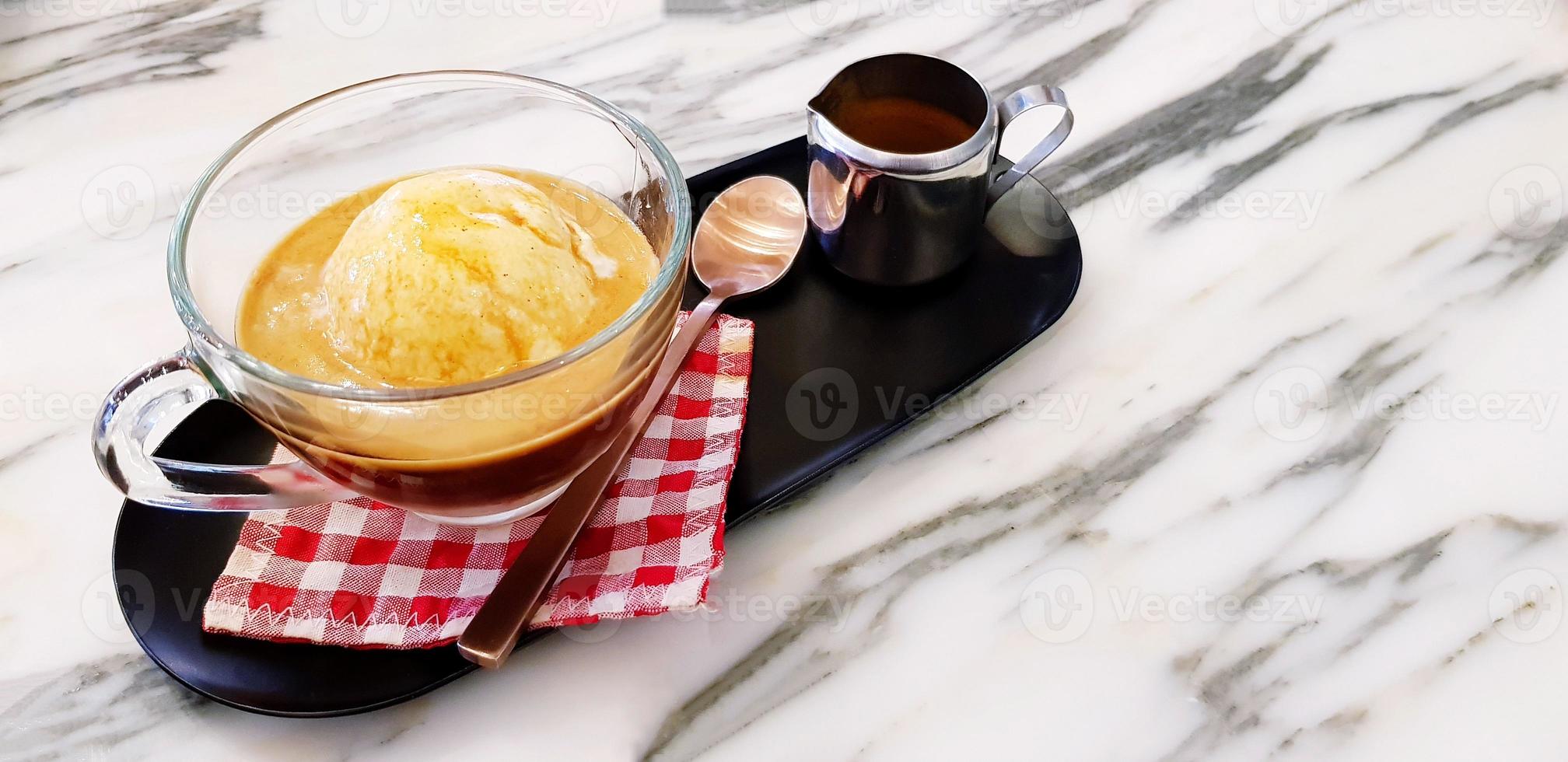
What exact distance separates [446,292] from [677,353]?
9.0 inches

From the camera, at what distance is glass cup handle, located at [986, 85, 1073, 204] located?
1.06 meters

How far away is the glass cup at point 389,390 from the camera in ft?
2.41

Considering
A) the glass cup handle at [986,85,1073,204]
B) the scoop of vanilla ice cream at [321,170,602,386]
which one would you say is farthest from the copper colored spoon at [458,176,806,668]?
the glass cup handle at [986,85,1073,204]

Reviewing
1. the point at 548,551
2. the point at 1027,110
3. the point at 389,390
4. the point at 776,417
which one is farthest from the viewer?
the point at 1027,110

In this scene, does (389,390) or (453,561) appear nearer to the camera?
(389,390)

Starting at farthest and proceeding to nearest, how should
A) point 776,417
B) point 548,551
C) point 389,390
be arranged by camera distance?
1. point 776,417
2. point 548,551
3. point 389,390

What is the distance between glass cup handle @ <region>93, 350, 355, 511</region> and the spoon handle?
0.18m

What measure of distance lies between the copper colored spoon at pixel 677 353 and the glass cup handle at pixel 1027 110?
0.71 feet

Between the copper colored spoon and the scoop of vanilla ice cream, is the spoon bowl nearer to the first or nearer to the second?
the copper colored spoon

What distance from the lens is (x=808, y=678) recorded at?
82cm

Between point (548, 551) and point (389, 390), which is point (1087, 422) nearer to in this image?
point (548, 551)

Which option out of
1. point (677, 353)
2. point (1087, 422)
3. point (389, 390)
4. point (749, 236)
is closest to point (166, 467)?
point (389, 390)

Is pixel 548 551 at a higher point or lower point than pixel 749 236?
lower

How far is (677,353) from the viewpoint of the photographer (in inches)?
38.4
